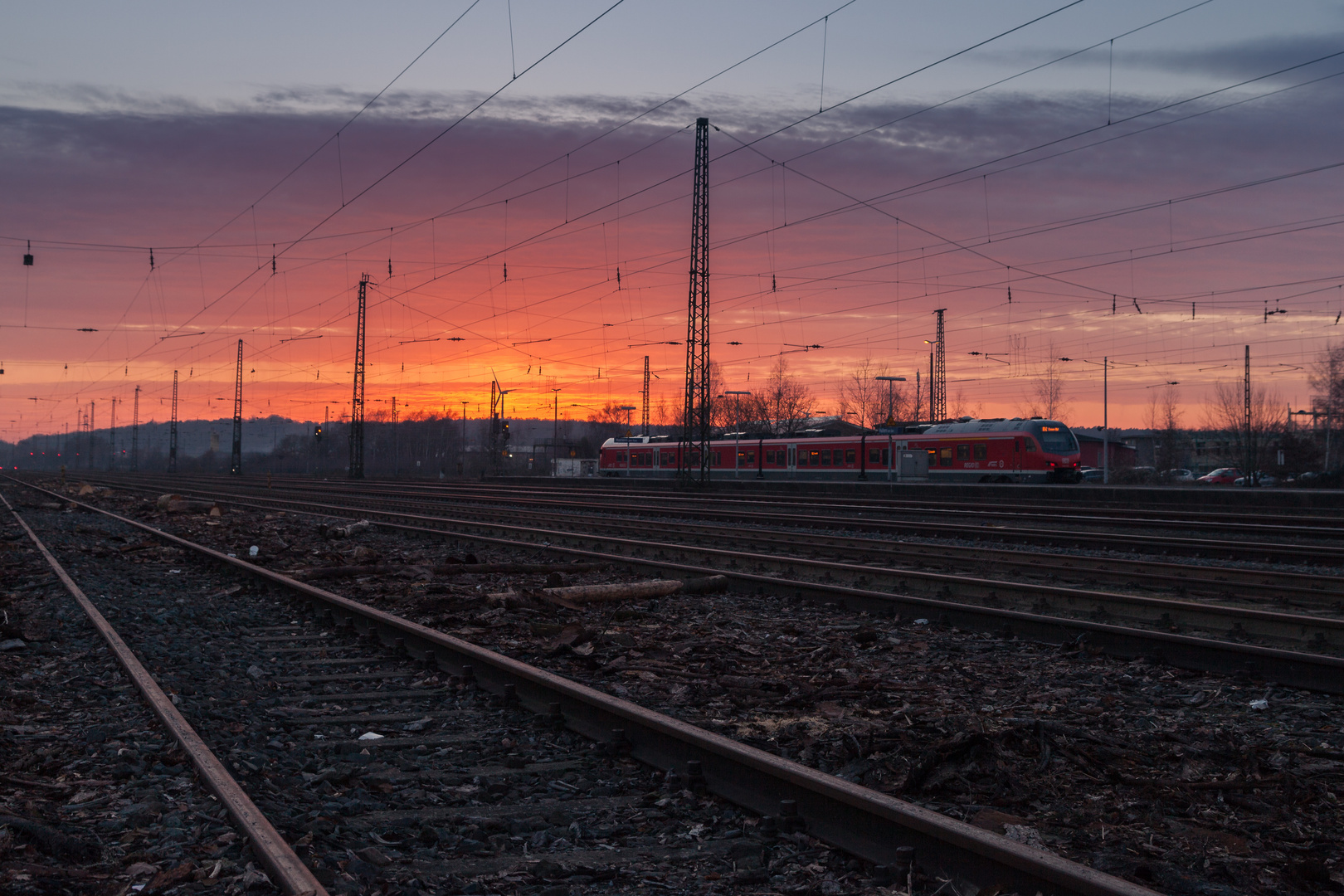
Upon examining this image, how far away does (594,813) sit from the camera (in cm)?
493

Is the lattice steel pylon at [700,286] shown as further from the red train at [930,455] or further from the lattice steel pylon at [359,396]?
the lattice steel pylon at [359,396]

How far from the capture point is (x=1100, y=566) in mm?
13664

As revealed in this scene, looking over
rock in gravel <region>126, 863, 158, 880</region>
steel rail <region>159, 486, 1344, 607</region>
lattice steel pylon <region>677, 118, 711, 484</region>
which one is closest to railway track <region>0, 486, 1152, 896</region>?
rock in gravel <region>126, 863, 158, 880</region>

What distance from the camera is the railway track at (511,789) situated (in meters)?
4.11

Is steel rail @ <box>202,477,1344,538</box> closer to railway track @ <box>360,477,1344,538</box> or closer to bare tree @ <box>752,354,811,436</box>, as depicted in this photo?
railway track @ <box>360,477,1344,538</box>

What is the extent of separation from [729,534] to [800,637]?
397 inches

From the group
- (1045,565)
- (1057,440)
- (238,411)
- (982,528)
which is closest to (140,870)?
(1045,565)

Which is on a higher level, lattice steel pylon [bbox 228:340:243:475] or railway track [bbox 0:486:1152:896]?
lattice steel pylon [bbox 228:340:243:475]

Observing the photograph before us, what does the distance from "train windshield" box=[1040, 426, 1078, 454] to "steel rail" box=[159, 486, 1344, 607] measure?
78.1 feet

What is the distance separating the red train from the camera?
40844 millimetres

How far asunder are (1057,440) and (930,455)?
17.5 ft

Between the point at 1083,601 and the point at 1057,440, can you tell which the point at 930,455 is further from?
the point at 1083,601

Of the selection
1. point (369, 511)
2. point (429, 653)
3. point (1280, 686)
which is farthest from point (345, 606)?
point (369, 511)

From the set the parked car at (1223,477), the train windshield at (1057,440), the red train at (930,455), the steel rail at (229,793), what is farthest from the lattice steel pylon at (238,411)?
the steel rail at (229,793)
